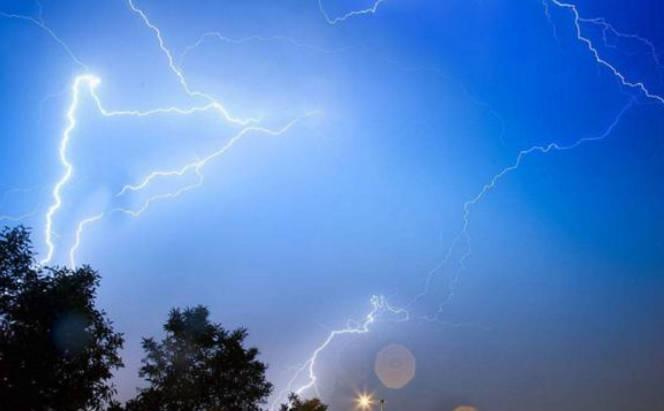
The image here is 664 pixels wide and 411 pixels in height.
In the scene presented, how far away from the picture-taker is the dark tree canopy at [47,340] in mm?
10344

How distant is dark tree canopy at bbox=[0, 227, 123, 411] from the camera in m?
10.3

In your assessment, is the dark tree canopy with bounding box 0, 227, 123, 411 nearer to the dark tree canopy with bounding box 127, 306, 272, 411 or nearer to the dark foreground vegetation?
the dark foreground vegetation

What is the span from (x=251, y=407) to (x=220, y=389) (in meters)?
1.80

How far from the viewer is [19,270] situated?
11.2m

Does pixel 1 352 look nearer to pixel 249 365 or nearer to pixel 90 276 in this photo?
pixel 90 276

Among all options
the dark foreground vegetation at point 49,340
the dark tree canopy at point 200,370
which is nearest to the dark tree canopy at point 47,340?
the dark foreground vegetation at point 49,340

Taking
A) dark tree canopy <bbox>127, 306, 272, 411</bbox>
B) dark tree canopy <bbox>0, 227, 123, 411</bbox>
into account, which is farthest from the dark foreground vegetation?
dark tree canopy <bbox>127, 306, 272, 411</bbox>

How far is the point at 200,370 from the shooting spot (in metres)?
19.2

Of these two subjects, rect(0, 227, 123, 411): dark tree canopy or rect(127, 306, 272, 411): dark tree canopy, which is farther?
rect(127, 306, 272, 411): dark tree canopy

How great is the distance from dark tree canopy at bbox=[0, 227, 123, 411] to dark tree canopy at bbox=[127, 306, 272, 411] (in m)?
6.36

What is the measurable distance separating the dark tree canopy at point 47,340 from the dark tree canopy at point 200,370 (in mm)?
6357

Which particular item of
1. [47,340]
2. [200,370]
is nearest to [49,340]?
[47,340]

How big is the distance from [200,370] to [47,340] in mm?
9211

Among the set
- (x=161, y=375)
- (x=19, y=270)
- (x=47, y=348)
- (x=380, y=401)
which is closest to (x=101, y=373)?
(x=47, y=348)
